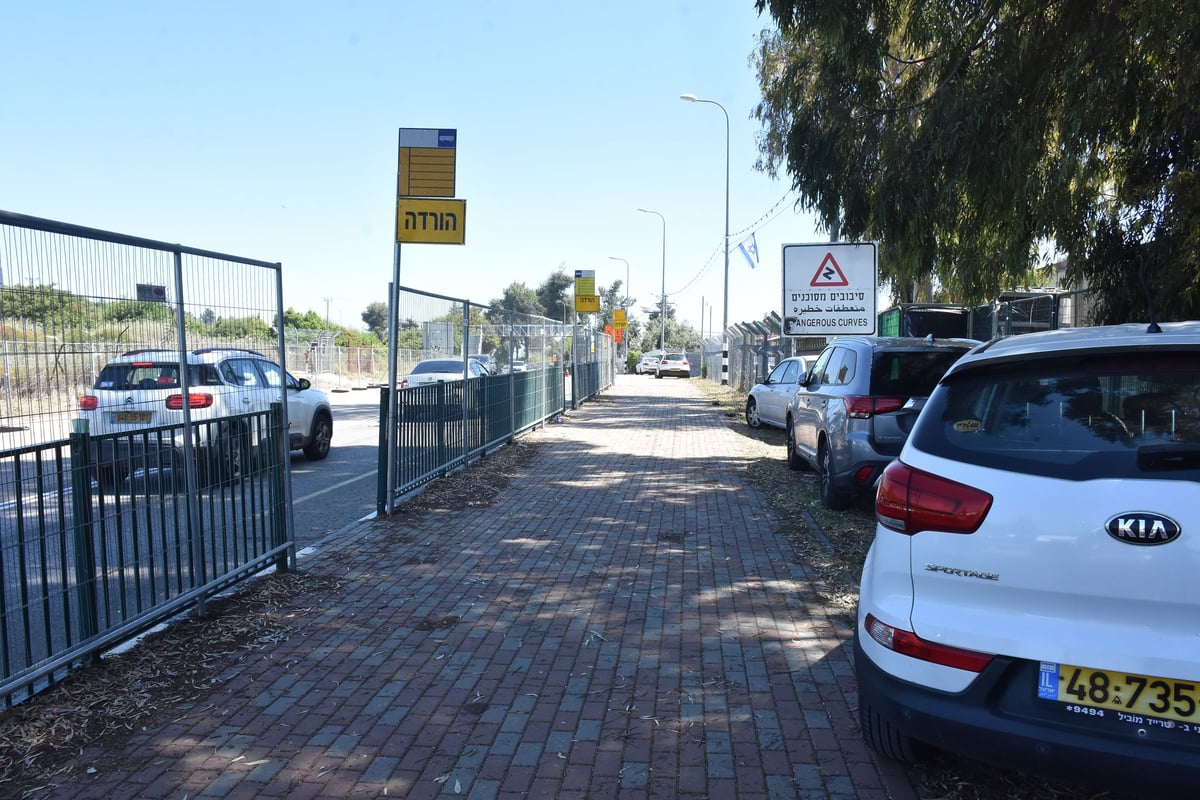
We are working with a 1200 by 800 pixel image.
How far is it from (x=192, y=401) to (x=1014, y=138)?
675 cm

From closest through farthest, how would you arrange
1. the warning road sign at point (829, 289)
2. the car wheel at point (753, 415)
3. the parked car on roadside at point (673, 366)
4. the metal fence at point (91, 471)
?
the metal fence at point (91, 471)
the warning road sign at point (829, 289)
the car wheel at point (753, 415)
the parked car on roadside at point (673, 366)

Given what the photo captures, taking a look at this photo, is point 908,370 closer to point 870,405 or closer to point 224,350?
point 870,405

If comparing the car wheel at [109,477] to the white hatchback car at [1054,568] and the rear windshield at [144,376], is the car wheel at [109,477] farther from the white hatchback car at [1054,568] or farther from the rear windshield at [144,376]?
the white hatchback car at [1054,568]

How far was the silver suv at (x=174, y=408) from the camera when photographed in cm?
436

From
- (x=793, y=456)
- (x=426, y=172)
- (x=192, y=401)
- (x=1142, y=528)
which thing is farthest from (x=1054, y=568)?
(x=793, y=456)

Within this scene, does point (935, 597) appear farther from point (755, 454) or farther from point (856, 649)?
point (755, 454)

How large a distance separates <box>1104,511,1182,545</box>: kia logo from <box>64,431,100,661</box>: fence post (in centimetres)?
422

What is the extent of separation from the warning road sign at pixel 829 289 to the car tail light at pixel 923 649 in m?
10.4

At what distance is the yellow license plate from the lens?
2.62 metres

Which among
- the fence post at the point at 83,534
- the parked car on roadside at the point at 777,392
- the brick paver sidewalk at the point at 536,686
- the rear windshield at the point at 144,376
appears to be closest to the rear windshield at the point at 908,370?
the brick paver sidewalk at the point at 536,686

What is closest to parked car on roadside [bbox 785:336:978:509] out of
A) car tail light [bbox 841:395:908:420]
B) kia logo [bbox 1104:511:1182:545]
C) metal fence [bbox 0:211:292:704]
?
car tail light [bbox 841:395:908:420]

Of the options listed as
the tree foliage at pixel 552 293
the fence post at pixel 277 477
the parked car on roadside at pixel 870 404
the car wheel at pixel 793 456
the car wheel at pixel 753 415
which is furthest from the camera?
the tree foliage at pixel 552 293

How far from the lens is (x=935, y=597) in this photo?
3037 mm

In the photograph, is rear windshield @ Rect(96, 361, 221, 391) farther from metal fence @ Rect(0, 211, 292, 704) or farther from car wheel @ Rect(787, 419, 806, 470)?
car wheel @ Rect(787, 419, 806, 470)
